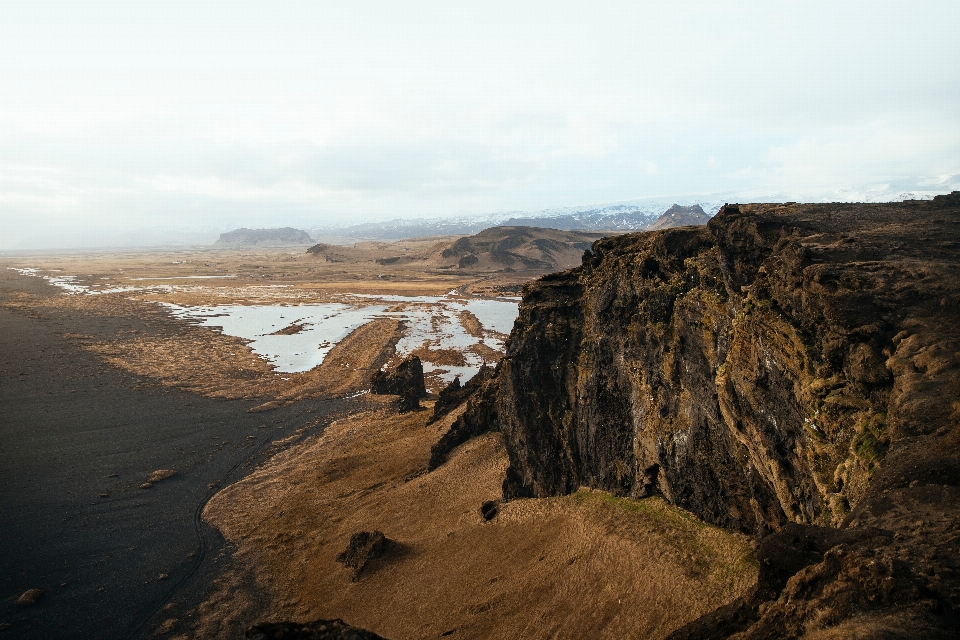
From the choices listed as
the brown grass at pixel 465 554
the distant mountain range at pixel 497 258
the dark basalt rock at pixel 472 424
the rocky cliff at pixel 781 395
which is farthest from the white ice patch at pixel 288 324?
the distant mountain range at pixel 497 258

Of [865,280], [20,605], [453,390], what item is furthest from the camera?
[453,390]

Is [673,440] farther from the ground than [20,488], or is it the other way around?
[673,440]

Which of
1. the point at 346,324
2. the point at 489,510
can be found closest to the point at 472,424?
the point at 489,510

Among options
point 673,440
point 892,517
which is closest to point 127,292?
point 673,440

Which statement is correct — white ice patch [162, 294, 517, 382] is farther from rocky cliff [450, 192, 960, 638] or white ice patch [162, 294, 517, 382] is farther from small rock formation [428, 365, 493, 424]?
rocky cliff [450, 192, 960, 638]

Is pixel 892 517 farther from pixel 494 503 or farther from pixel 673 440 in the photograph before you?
pixel 494 503

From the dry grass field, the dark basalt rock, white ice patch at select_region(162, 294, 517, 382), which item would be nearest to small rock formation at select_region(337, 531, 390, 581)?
the dry grass field

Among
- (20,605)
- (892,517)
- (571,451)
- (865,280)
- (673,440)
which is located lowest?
(20,605)

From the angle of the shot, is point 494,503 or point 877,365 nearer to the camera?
point 877,365

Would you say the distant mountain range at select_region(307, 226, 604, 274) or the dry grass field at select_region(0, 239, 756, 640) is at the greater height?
the distant mountain range at select_region(307, 226, 604, 274)
